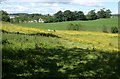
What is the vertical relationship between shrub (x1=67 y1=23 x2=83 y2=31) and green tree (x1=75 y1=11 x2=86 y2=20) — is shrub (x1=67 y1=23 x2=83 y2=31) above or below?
below

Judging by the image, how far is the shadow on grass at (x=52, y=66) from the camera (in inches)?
501

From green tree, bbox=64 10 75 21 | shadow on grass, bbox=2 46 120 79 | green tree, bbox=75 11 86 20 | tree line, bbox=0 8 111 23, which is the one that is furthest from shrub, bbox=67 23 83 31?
shadow on grass, bbox=2 46 120 79

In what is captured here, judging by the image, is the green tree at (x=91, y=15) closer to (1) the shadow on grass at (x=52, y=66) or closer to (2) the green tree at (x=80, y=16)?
(2) the green tree at (x=80, y=16)

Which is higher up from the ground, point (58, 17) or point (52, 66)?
point (52, 66)

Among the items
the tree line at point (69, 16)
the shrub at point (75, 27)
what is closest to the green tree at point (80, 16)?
the tree line at point (69, 16)

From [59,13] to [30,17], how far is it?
873 inches

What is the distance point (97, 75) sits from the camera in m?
13.4

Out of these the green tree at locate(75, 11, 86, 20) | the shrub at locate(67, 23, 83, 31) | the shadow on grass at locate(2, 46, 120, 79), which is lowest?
the shrub at locate(67, 23, 83, 31)

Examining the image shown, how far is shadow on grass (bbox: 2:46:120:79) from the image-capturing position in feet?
41.8

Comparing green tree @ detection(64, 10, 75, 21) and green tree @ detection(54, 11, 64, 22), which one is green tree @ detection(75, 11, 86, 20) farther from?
green tree @ detection(54, 11, 64, 22)

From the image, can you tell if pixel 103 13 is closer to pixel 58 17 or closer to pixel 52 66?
pixel 58 17

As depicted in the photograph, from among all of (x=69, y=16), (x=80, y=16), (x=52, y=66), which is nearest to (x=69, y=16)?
(x=69, y=16)

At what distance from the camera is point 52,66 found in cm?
1437

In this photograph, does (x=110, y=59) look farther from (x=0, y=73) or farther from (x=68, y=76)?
(x=0, y=73)
